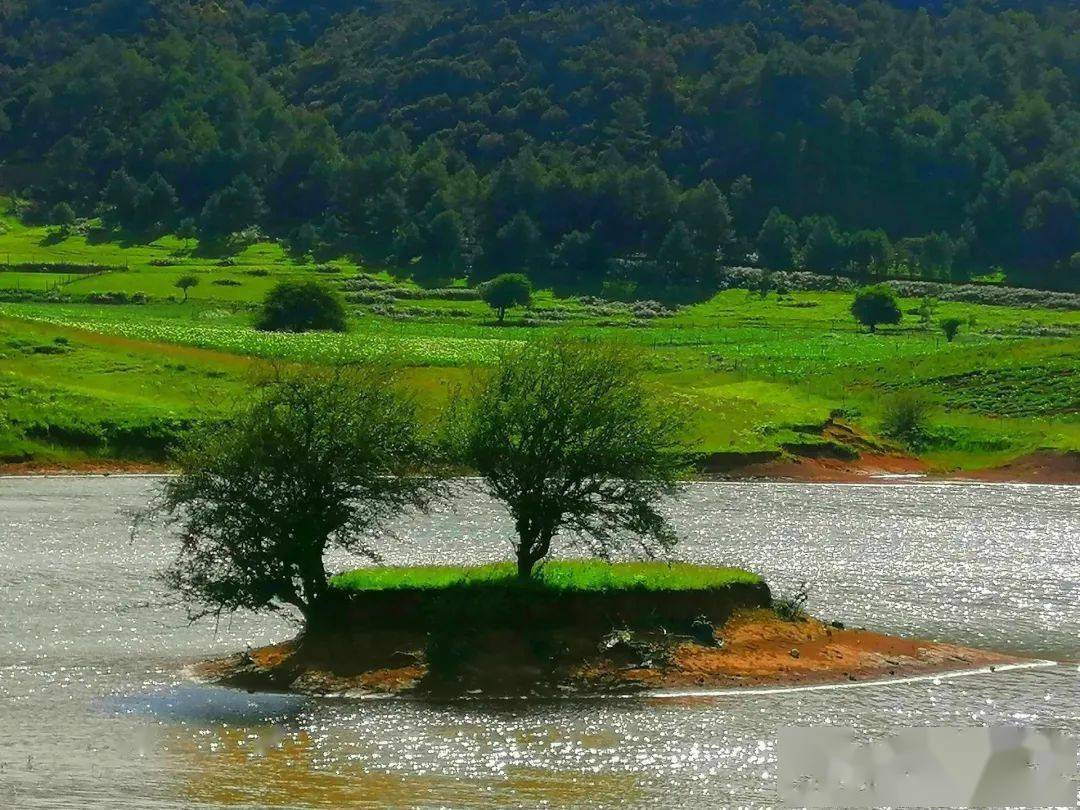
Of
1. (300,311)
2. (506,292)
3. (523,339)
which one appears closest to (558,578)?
(523,339)

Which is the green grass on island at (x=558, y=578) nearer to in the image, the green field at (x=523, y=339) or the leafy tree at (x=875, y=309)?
the green field at (x=523, y=339)

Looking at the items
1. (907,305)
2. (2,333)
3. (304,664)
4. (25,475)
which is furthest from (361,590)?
(907,305)

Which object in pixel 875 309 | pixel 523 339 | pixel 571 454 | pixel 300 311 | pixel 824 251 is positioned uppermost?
pixel 824 251

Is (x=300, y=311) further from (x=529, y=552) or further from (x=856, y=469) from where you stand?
(x=529, y=552)

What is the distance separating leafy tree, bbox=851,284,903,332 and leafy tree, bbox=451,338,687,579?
10928cm

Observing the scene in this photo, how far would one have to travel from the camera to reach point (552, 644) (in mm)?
40688

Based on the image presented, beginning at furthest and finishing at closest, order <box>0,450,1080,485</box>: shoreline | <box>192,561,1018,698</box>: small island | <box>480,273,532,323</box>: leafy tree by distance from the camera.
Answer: <box>480,273,532,323</box>: leafy tree
<box>0,450,1080,485</box>: shoreline
<box>192,561,1018,698</box>: small island

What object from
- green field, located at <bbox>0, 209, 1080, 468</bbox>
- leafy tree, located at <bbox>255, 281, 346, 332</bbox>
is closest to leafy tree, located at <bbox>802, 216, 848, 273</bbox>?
green field, located at <bbox>0, 209, 1080, 468</bbox>

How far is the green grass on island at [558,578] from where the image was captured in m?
41.9

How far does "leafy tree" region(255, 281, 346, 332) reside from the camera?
129000 mm

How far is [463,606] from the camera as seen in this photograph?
134 feet

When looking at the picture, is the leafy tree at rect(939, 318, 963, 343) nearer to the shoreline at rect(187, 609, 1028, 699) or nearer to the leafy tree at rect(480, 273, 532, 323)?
the leafy tree at rect(480, 273, 532, 323)

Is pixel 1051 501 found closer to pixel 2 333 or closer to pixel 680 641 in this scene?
pixel 680 641

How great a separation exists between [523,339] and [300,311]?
757 inches
